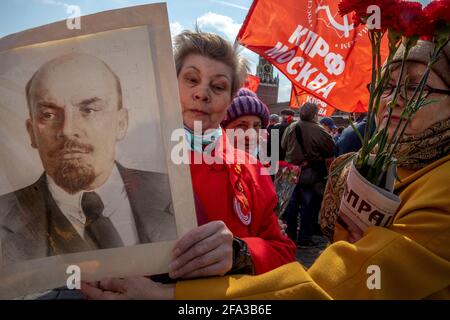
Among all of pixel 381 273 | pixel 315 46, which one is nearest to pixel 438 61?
pixel 381 273

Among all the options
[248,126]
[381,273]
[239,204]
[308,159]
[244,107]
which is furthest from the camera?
[308,159]

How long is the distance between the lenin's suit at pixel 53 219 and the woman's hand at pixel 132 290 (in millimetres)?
104

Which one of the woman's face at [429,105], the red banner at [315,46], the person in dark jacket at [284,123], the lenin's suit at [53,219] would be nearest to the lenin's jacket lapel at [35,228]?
the lenin's suit at [53,219]

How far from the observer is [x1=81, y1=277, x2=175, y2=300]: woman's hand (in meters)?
0.84

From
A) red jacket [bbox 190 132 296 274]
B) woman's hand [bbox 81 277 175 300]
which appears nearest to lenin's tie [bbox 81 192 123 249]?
woman's hand [bbox 81 277 175 300]

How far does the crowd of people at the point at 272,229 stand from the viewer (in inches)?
32.5

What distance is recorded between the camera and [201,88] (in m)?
1.37

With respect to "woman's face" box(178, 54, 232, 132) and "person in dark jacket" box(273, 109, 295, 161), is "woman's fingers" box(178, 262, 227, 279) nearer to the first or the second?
"woman's face" box(178, 54, 232, 132)

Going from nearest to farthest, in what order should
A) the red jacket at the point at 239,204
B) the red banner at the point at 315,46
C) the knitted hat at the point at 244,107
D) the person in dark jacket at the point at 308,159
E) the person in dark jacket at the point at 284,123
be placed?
the red jacket at the point at 239,204 → the knitted hat at the point at 244,107 → the red banner at the point at 315,46 → the person in dark jacket at the point at 308,159 → the person in dark jacket at the point at 284,123

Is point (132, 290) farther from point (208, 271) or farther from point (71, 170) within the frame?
point (71, 170)

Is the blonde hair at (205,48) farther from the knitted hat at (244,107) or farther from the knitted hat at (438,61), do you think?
the knitted hat at (244,107)

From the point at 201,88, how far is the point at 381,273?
0.88m

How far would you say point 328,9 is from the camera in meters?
3.30
